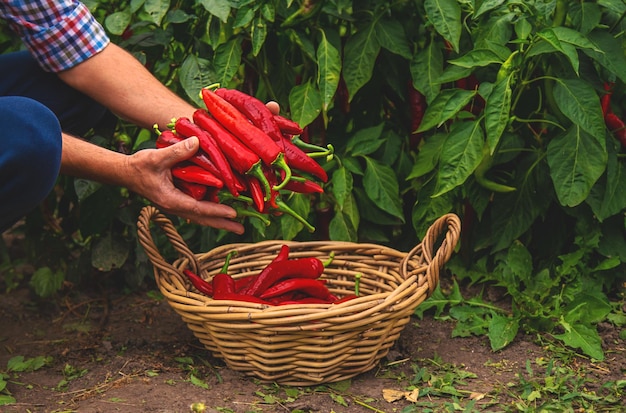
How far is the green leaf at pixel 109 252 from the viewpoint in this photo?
3.59 meters

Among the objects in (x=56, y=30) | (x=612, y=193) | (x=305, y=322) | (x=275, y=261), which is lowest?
(x=275, y=261)

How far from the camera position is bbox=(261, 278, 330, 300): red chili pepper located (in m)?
3.06

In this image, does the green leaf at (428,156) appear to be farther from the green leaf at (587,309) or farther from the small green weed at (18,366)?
the small green weed at (18,366)

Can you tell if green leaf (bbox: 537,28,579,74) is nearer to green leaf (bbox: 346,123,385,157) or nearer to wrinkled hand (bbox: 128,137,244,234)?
green leaf (bbox: 346,123,385,157)

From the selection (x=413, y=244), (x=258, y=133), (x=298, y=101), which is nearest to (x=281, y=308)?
(x=258, y=133)

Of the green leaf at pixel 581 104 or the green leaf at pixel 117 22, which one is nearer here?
the green leaf at pixel 581 104

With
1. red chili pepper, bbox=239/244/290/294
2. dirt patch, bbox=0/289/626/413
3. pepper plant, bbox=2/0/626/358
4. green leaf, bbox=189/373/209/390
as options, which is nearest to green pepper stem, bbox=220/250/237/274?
red chili pepper, bbox=239/244/290/294

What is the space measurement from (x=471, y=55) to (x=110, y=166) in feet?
4.34

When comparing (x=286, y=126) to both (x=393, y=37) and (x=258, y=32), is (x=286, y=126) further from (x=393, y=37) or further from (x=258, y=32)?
(x=393, y=37)

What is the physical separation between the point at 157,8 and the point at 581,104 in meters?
1.61

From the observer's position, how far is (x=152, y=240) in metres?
2.99

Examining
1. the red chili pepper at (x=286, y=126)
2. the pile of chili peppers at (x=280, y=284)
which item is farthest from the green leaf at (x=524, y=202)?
the red chili pepper at (x=286, y=126)

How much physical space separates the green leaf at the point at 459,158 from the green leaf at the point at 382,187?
340mm

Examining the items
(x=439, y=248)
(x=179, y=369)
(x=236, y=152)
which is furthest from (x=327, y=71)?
(x=179, y=369)
